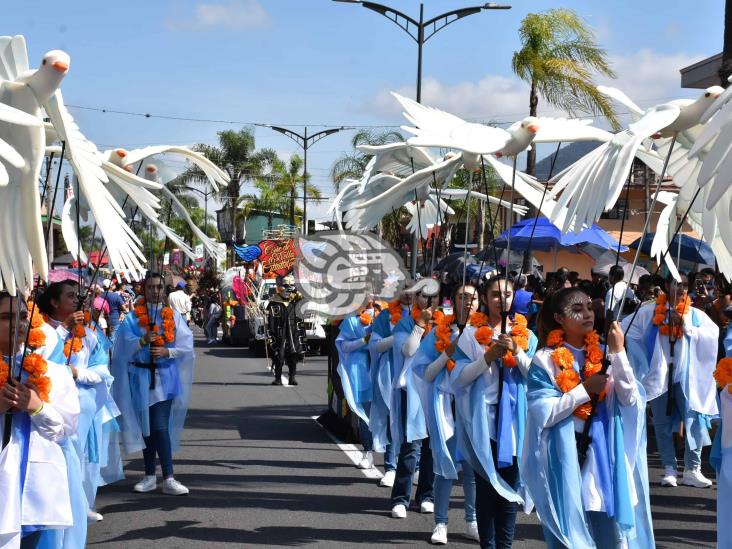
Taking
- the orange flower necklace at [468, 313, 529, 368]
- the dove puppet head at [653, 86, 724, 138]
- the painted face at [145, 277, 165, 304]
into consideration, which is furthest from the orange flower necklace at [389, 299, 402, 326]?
the dove puppet head at [653, 86, 724, 138]

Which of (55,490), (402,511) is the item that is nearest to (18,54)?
(55,490)

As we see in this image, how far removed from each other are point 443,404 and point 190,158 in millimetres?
2296

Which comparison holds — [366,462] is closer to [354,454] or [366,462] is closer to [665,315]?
[354,454]

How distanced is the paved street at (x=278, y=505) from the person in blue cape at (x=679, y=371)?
408 mm

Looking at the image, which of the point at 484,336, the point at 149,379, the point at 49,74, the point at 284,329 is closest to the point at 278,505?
the point at 149,379

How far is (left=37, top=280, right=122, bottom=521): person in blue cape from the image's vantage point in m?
7.07

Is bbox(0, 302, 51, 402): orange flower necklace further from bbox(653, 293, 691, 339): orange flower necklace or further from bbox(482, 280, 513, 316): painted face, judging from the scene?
bbox(653, 293, 691, 339): orange flower necklace

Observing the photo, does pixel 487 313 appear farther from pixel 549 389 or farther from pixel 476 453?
pixel 549 389

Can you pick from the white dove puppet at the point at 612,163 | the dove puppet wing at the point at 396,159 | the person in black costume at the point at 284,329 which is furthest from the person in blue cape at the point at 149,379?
the person in black costume at the point at 284,329

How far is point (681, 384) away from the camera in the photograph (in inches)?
371

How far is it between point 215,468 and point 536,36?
623 inches

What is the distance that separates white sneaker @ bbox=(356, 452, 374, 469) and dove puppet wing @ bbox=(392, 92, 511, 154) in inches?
183

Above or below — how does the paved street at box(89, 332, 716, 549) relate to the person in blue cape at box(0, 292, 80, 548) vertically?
below

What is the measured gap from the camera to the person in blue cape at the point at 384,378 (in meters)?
9.01
